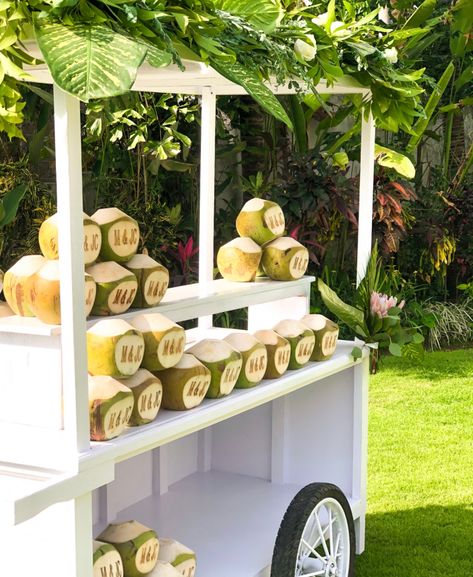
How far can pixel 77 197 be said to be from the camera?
6.25 ft

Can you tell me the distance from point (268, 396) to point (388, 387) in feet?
12.7

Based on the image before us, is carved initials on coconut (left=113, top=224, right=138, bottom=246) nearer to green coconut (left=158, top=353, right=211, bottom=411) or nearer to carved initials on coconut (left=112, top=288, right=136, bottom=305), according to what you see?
carved initials on coconut (left=112, top=288, right=136, bottom=305)

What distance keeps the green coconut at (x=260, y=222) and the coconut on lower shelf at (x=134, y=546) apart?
109cm

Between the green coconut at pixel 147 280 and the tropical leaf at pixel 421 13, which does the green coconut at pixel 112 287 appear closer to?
the green coconut at pixel 147 280

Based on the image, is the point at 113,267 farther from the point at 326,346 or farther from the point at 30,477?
the point at 326,346

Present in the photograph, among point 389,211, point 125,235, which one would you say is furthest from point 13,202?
point 389,211

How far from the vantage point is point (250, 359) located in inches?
104

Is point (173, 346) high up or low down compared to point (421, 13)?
down

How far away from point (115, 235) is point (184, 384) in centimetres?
43

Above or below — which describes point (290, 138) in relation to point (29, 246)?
above

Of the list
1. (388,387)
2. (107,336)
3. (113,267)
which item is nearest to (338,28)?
(113,267)

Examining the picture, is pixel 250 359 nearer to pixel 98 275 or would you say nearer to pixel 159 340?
pixel 159 340

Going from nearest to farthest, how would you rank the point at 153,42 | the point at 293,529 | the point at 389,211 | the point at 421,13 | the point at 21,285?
1. the point at 153,42
2. the point at 21,285
3. the point at 293,529
4. the point at 389,211
5. the point at 421,13

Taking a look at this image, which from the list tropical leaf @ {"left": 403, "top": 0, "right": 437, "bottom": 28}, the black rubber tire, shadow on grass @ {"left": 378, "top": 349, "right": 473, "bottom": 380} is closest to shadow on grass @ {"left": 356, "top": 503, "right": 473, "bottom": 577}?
the black rubber tire
